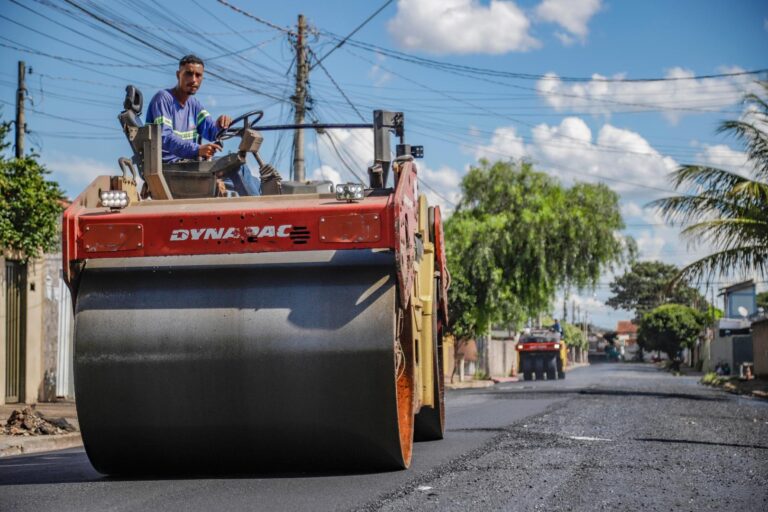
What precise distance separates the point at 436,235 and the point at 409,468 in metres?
2.21

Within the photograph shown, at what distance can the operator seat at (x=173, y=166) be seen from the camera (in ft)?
24.0

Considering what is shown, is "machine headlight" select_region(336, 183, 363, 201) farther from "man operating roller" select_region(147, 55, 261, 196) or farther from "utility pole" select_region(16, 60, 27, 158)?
"utility pole" select_region(16, 60, 27, 158)

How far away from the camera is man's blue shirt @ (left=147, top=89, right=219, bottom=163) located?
7.64 m

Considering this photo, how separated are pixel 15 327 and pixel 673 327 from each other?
83.7 meters

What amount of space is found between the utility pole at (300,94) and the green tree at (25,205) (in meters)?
7.37

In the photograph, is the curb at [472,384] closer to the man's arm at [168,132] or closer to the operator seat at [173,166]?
the man's arm at [168,132]

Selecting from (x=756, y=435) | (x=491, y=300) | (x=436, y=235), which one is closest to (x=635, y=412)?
(x=756, y=435)

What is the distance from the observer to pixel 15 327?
16719 millimetres

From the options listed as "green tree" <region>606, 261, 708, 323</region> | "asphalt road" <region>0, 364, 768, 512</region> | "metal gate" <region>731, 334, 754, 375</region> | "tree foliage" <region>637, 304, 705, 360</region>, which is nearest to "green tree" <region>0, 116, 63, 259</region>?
"asphalt road" <region>0, 364, 768, 512</region>

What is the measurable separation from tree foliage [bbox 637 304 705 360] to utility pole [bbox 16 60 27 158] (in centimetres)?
7629

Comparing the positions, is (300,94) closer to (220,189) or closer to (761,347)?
(220,189)

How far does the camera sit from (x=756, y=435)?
1098 cm

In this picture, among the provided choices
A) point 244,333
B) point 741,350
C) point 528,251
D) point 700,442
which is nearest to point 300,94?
point 528,251

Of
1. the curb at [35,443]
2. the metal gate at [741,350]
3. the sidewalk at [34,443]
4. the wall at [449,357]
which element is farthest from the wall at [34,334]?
the metal gate at [741,350]
